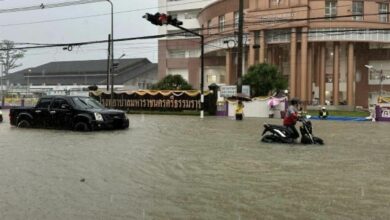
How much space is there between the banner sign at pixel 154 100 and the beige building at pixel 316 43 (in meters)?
17.7

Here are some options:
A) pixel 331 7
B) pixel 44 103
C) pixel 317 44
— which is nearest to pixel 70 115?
pixel 44 103

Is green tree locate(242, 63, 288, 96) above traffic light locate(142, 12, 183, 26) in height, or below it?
below

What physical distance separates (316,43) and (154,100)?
34732 mm

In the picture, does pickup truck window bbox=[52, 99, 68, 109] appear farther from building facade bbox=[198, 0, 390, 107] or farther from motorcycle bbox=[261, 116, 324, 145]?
building facade bbox=[198, 0, 390, 107]

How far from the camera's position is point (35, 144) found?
16688 millimetres

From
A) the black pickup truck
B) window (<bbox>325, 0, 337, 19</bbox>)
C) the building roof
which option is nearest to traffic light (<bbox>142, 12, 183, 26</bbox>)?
the black pickup truck

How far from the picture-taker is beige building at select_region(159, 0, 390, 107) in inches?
2606

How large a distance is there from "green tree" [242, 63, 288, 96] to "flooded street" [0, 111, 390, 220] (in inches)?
1541

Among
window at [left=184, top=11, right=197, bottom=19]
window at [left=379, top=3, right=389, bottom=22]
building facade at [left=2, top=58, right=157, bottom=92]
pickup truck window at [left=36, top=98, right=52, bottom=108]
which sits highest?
window at [left=184, top=11, right=197, bottom=19]

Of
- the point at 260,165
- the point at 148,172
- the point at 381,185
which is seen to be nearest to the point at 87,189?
the point at 148,172

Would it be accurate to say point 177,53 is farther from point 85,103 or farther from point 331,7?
point 85,103

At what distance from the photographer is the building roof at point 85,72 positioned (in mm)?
90312

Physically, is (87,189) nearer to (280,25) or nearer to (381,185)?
(381,185)

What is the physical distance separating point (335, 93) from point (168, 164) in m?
62.6
